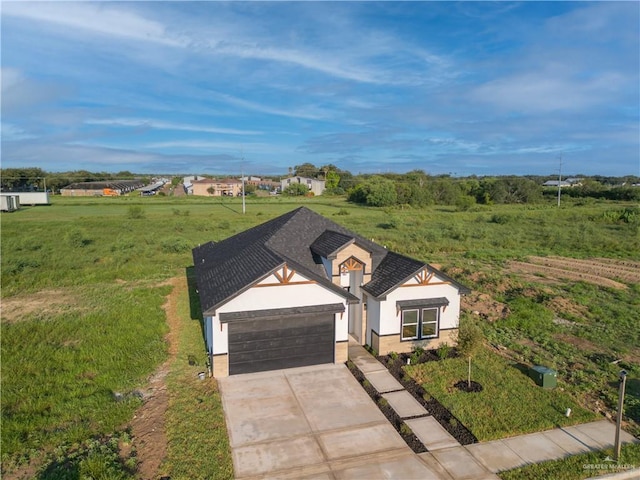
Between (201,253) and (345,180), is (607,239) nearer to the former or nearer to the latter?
(201,253)

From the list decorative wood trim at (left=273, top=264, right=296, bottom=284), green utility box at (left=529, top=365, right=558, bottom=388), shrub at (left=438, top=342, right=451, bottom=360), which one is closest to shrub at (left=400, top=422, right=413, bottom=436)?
shrub at (left=438, top=342, right=451, bottom=360)

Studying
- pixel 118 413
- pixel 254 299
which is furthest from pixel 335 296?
pixel 118 413

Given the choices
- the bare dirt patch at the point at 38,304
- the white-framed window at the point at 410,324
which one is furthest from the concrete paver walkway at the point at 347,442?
the bare dirt patch at the point at 38,304

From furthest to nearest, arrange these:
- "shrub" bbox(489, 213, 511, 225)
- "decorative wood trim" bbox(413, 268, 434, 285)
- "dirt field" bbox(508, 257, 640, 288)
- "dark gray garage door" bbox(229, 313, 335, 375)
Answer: "shrub" bbox(489, 213, 511, 225) < "dirt field" bbox(508, 257, 640, 288) < "decorative wood trim" bbox(413, 268, 434, 285) < "dark gray garage door" bbox(229, 313, 335, 375)

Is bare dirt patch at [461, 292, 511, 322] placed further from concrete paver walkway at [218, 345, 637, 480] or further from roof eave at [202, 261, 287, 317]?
roof eave at [202, 261, 287, 317]

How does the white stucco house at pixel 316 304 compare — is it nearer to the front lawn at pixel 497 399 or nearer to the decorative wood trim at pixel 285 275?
the decorative wood trim at pixel 285 275
